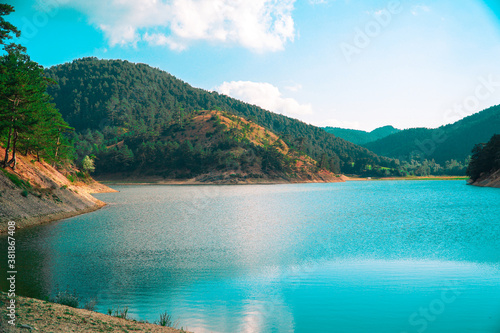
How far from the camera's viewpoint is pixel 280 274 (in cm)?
1883

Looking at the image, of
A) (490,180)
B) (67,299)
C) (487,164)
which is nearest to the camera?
(67,299)

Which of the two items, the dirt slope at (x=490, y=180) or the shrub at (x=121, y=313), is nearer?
the shrub at (x=121, y=313)

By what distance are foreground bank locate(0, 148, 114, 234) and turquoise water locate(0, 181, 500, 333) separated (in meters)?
2.56

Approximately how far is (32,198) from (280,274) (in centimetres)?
3214

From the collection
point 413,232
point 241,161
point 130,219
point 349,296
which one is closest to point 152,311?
point 349,296

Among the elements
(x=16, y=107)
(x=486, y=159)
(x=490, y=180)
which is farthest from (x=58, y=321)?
(x=490, y=180)

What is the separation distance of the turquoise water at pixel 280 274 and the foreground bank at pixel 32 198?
2.56 meters

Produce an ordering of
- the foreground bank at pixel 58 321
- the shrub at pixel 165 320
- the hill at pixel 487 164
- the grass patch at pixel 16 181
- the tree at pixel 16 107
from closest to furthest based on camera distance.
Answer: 1. the foreground bank at pixel 58 321
2. the shrub at pixel 165 320
3. the grass patch at pixel 16 181
4. the tree at pixel 16 107
5. the hill at pixel 487 164

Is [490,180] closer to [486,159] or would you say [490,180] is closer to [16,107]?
[486,159]

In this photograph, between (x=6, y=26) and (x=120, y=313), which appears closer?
(x=120, y=313)

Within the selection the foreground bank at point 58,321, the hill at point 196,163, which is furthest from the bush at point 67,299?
the hill at point 196,163

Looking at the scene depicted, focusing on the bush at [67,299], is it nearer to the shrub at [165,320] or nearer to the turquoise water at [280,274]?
the turquoise water at [280,274]

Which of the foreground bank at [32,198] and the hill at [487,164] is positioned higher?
the hill at [487,164]

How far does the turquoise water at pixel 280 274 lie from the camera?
12.7 m
